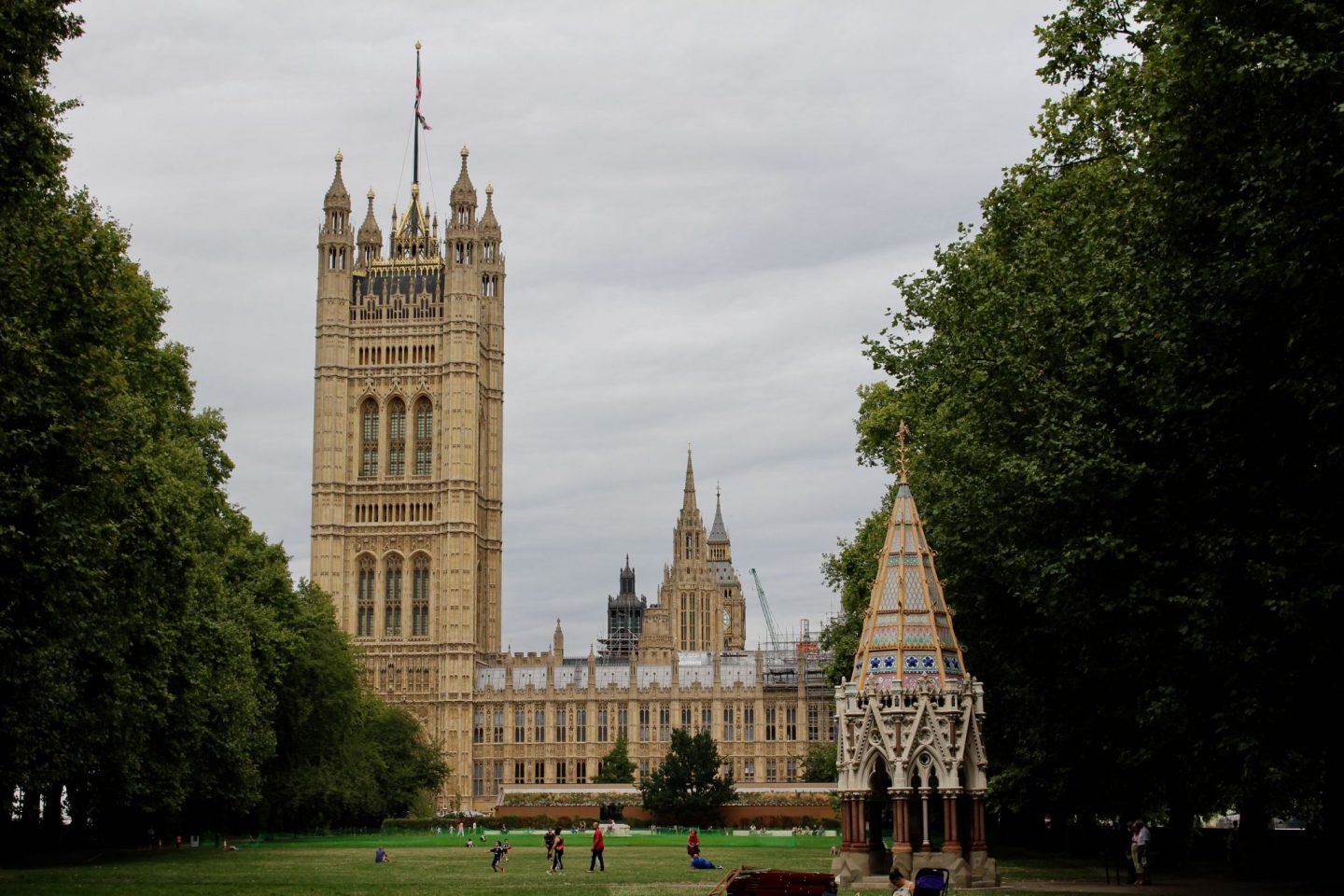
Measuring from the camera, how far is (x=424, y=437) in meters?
147

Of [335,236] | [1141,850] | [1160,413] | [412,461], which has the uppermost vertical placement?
[335,236]

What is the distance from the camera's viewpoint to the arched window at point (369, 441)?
146 meters

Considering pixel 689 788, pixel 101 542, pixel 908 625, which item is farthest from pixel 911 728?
pixel 689 788

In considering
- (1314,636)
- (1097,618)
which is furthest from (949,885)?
(1314,636)

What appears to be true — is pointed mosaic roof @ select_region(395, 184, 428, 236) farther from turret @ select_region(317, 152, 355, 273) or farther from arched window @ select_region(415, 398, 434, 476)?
arched window @ select_region(415, 398, 434, 476)

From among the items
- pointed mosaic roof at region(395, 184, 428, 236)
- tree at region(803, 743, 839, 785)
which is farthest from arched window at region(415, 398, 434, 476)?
tree at region(803, 743, 839, 785)

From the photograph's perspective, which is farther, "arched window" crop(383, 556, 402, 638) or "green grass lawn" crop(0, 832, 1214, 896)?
"arched window" crop(383, 556, 402, 638)

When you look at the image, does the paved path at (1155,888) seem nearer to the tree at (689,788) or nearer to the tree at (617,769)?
the tree at (689,788)

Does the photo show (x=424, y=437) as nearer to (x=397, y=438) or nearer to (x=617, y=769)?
(x=397, y=438)

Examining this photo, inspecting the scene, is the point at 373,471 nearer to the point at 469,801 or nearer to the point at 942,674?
the point at 469,801

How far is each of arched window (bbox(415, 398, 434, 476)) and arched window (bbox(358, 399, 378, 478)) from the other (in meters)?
3.40

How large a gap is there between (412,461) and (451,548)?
8408 mm

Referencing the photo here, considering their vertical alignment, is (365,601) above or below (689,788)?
above

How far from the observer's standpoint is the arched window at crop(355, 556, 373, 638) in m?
144
